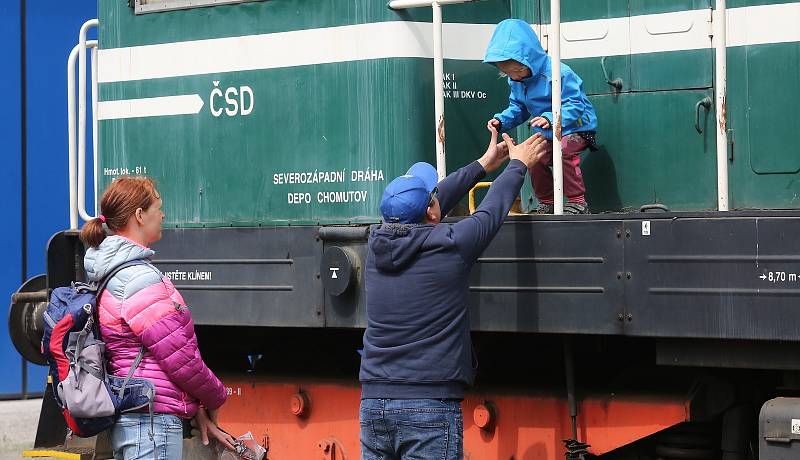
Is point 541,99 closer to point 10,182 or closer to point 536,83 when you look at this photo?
point 536,83

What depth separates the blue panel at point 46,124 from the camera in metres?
10.6

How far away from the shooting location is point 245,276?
5484 mm

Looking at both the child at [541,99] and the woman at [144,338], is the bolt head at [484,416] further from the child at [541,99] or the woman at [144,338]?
the woman at [144,338]

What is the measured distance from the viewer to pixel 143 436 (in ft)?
12.4

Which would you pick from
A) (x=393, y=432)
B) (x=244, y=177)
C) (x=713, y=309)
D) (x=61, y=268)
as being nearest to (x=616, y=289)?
(x=713, y=309)

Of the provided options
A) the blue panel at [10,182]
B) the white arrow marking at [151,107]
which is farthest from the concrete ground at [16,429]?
the white arrow marking at [151,107]

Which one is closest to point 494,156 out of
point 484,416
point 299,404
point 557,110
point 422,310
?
point 557,110

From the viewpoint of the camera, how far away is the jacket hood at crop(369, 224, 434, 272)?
4.11 metres

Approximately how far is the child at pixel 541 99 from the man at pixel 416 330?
80cm

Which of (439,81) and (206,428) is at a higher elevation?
(439,81)

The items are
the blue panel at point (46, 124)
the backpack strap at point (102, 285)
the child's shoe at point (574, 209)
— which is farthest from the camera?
the blue panel at point (46, 124)

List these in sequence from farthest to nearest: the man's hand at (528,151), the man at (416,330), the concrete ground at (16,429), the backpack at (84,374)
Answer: the concrete ground at (16,429) → the man's hand at (528,151) → the man at (416,330) → the backpack at (84,374)

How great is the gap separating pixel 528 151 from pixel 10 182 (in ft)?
23.4

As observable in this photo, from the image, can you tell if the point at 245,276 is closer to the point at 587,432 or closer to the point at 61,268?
the point at 61,268
